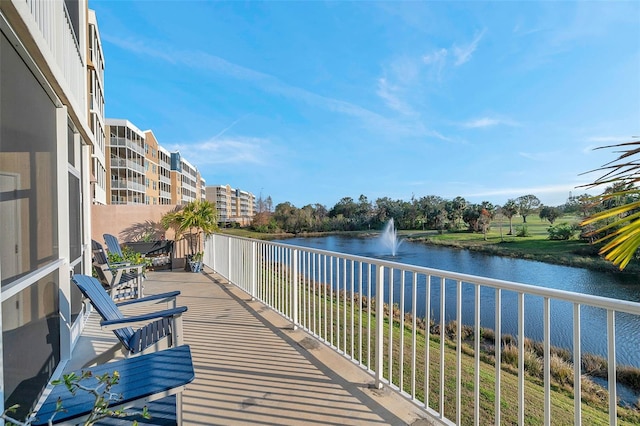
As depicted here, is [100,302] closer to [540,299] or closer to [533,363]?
[533,363]

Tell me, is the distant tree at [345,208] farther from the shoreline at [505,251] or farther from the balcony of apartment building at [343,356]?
the balcony of apartment building at [343,356]

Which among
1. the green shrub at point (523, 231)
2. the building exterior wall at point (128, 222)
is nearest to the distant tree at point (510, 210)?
the green shrub at point (523, 231)

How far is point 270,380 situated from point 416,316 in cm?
162

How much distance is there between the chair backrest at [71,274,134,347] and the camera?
2.29m

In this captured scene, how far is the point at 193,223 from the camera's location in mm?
7512

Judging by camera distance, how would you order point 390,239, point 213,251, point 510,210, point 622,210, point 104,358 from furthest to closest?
point 390,239 → point 510,210 → point 213,251 → point 104,358 → point 622,210

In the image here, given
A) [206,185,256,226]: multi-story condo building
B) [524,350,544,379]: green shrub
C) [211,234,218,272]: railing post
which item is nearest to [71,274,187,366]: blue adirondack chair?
[211,234,218,272]: railing post

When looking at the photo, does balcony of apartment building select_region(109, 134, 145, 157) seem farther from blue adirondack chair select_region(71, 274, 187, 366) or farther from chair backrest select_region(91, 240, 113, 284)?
blue adirondack chair select_region(71, 274, 187, 366)

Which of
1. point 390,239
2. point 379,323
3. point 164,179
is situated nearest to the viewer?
point 379,323

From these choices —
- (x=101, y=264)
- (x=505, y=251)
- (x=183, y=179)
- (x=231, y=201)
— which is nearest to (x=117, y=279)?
(x=101, y=264)

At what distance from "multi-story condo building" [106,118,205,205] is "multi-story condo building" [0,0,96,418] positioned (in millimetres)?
29947

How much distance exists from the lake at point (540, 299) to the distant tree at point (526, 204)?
3.15 m

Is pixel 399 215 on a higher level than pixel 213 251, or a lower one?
higher

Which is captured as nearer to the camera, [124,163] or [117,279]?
[117,279]
